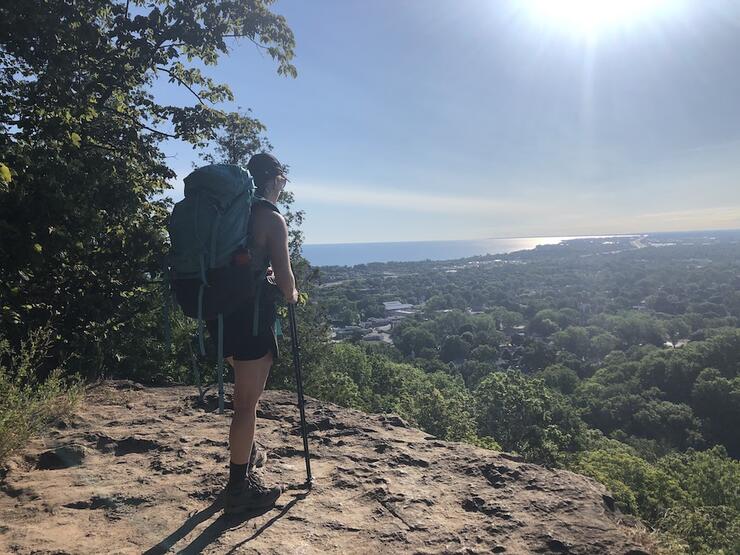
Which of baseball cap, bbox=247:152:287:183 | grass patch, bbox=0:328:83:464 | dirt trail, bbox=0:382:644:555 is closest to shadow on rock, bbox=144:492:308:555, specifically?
dirt trail, bbox=0:382:644:555

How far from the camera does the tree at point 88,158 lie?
3926 millimetres

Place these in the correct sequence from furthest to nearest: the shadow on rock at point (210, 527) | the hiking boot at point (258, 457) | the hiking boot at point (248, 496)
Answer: the hiking boot at point (258, 457), the hiking boot at point (248, 496), the shadow on rock at point (210, 527)

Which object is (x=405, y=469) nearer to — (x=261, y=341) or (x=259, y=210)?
(x=261, y=341)

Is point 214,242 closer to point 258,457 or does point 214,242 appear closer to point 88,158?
point 258,457

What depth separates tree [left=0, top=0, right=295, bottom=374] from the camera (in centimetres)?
393

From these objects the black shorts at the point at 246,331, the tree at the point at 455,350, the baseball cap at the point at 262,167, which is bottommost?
the tree at the point at 455,350

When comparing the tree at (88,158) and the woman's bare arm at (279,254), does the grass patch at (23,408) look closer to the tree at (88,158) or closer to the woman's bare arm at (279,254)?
the tree at (88,158)

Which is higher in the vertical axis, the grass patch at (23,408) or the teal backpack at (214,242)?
the teal backpack at (214,242)

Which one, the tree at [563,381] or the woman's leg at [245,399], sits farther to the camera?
the tree at [563,381]

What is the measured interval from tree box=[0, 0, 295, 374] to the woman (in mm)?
2171

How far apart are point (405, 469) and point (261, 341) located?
62.2 inches

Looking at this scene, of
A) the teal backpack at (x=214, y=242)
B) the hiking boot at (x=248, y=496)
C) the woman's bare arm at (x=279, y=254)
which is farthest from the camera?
the hiking boot at (x=248, y=496)

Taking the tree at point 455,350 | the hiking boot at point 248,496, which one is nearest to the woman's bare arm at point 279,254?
the hiking boot at point 248,496

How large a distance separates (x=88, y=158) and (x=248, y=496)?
3.74m
